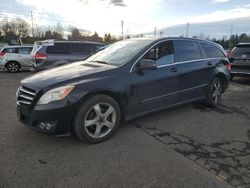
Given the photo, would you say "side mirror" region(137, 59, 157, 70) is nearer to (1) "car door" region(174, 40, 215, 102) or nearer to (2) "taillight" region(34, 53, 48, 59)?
(1) "car door" region(174, 40, 215, 102)

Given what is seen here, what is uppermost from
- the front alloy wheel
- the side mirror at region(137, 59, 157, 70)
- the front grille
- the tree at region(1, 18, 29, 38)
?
the tree at region(1, 18, 29, 38)

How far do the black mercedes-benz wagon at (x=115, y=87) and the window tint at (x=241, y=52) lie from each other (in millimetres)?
3979

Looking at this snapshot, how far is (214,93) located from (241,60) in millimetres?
3861

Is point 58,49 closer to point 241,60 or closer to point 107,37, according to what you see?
point 241,60

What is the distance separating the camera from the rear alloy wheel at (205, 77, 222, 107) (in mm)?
5782

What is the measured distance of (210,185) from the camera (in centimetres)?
278

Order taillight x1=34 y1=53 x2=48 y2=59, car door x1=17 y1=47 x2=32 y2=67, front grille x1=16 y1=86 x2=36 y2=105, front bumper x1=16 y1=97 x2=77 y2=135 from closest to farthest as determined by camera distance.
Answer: front bumper x1=16 y1=97 x2=77 y2=135 < front grille x1=16 y1=86 x2=36 y2=105 < taillight x1=34 y1=53 x2=48 y2=59 < car door x1=17 y1=47 x2=32 y2=67

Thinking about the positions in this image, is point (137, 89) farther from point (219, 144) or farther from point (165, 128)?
point (219, 144)

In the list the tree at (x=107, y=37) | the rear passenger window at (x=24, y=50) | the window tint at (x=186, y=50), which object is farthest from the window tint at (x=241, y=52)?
the tree at (x=107, y=37)

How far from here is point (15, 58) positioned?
46.0 feet

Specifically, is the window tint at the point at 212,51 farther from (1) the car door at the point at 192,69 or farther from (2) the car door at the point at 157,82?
(2) the car door at the point at 157,82

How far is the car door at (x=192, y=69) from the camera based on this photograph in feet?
16.5

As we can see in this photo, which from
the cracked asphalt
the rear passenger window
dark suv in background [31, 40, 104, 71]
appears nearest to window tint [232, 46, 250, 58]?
the cracked asphalt

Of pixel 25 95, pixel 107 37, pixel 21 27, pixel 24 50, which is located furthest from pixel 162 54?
pixel 21 27
